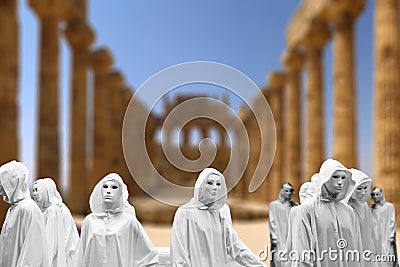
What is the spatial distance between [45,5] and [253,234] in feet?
50.5

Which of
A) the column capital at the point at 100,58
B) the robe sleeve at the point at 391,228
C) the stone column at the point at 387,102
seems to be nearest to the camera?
the robe sleeve at the point at 391,228

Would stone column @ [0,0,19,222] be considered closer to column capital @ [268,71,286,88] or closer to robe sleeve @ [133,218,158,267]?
robe sleeve @ [133,218,158,267]

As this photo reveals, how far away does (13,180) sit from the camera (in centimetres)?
791

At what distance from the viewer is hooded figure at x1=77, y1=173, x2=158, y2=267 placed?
25.5 feet

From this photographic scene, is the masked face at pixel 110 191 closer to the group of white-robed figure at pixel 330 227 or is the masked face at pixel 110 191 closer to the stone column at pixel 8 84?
the group of white-robed figure at pixel 330 227

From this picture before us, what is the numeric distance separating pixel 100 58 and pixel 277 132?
52.5 ft

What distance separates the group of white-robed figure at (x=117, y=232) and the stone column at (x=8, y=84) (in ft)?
42.5

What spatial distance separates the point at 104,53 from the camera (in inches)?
1483

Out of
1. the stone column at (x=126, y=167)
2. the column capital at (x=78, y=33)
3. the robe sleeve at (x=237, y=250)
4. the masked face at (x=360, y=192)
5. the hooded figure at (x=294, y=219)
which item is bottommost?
the robe sleeve at (x=237, y=250)

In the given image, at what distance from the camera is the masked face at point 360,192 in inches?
354

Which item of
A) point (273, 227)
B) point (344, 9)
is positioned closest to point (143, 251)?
point (273, 227)

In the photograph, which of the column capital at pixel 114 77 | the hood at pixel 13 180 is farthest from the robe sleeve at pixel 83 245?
the column capital at pixel 114 77

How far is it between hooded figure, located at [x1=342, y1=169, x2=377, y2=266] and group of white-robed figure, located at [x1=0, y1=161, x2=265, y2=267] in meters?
1.94

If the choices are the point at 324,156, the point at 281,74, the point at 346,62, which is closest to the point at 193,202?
the point at 346,62
